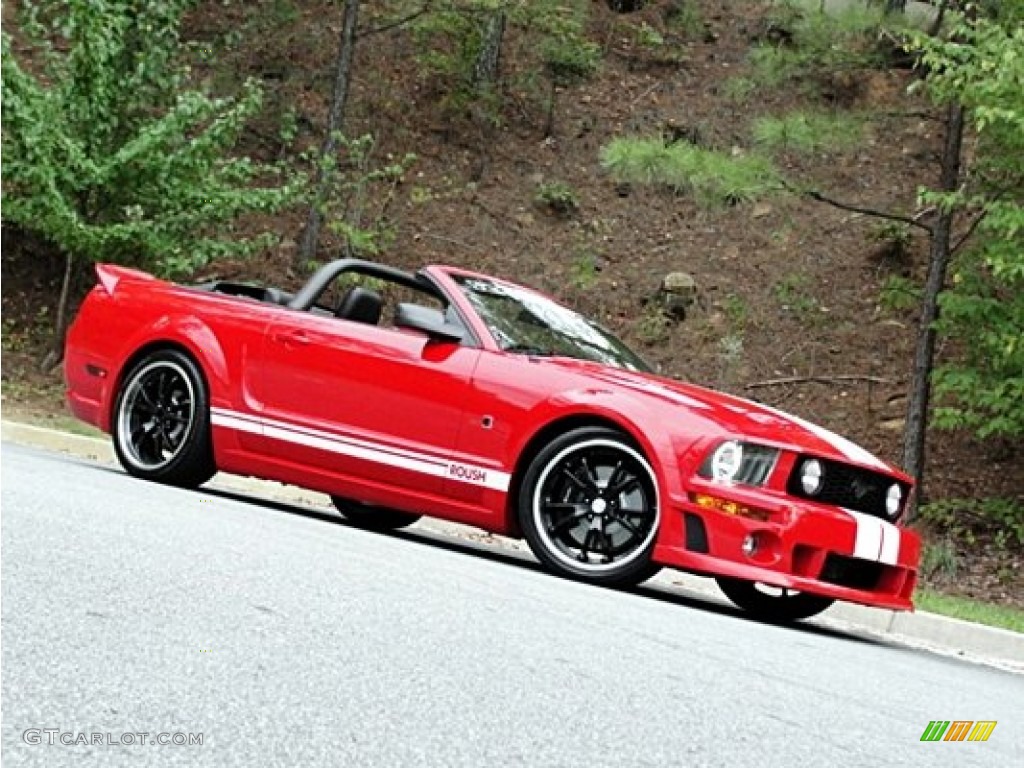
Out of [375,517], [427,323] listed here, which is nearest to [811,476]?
[427,323]

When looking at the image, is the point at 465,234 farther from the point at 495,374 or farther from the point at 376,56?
the point at 495,374

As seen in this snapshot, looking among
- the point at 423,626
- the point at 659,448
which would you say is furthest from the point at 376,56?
the point at 423,626

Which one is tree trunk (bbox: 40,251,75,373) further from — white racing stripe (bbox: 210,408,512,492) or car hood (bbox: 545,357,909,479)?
car hood (bbox: 545,357,909,479)

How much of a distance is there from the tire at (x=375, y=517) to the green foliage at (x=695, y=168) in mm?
6651

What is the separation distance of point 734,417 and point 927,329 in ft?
28.9

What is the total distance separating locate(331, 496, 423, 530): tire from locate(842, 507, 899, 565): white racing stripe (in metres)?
3.22

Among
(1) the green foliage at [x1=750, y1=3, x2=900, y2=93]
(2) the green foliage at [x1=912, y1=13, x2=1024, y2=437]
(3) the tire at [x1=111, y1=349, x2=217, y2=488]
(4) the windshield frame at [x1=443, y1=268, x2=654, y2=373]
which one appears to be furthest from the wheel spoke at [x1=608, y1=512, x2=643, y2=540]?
(1) the green foliage at [x1=750, y1=3, x2=900, y2=93]

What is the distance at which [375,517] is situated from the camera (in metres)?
9.41

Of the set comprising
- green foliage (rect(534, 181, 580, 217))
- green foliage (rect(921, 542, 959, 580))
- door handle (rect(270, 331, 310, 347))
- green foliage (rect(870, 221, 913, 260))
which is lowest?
green foliage (rect(921, 542, 959, 580))

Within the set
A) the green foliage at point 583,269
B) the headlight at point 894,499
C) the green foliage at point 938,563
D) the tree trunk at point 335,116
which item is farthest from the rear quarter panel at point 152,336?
the green foliage at point 583,269

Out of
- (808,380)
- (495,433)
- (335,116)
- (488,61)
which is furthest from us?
(488,61)

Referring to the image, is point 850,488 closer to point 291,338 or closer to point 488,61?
point 291,338

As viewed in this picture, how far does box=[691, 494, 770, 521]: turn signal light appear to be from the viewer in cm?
688

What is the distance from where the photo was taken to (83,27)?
16.7m
